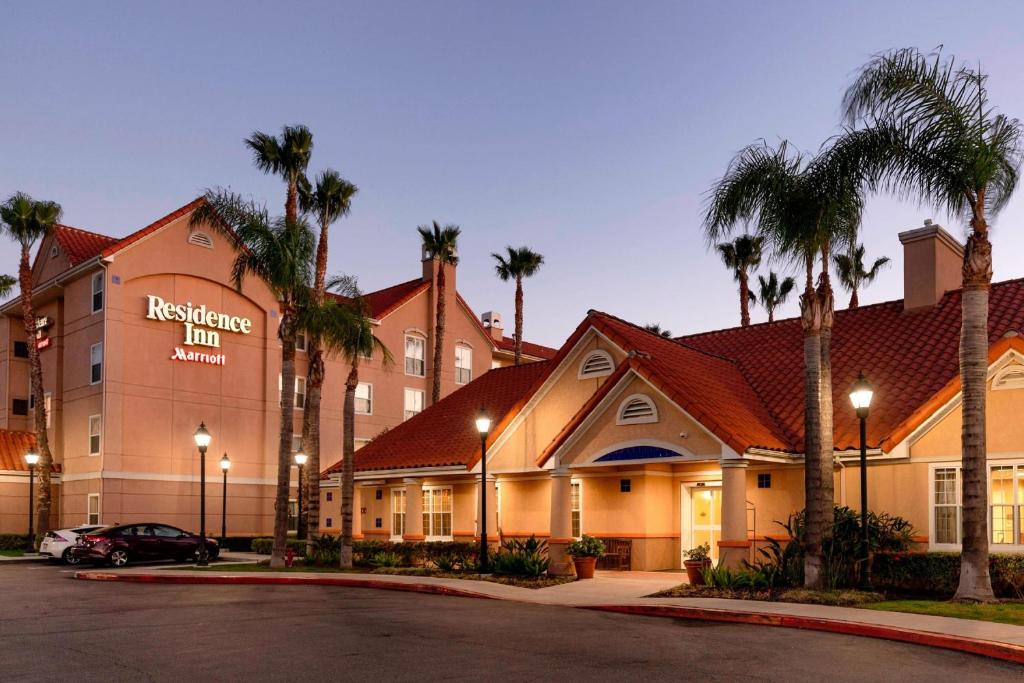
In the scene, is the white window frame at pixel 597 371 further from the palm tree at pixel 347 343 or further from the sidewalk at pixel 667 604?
the palm tree at pixel 347 343

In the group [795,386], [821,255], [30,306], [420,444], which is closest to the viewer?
[821,255]

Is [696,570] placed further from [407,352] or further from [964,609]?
[407,352]

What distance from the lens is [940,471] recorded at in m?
20.7

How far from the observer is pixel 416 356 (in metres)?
52.5

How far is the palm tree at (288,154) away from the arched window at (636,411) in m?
15.0

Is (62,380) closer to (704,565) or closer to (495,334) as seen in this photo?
(495,334)

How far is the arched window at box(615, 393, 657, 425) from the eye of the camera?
75.9 feet

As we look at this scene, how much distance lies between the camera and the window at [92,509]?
39688mm

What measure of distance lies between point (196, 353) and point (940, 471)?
32.6 m

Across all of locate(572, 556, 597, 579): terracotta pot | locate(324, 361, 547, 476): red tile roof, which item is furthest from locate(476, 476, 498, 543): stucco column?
locate(572, 556, 597, 579): terracotta pot

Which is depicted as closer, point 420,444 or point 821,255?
point 821,255

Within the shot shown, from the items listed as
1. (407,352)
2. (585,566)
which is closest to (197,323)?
(407,352)

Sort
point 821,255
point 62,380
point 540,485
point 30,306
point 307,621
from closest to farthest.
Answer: point 307,621 < point 821,255 < point 540,485 < point 30,306 < point 62,380

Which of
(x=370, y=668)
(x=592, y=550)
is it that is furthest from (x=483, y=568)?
(x=370, y=668)
